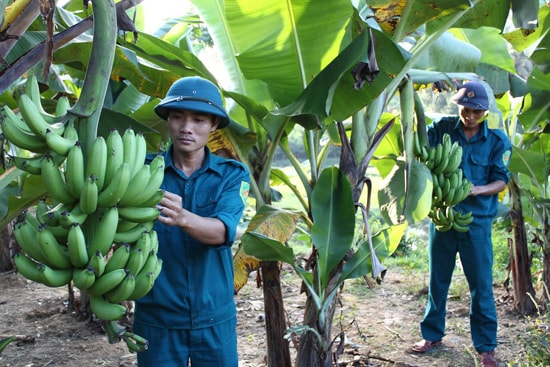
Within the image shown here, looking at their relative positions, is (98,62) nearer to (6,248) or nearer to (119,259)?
(119,259)

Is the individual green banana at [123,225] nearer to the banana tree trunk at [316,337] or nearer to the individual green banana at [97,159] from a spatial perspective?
the individual green banana at [97,159]

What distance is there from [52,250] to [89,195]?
17 centimetres

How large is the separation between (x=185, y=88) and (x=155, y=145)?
1.03 metres

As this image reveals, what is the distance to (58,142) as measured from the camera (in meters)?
1.29

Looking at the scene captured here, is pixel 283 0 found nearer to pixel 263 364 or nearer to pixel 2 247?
pixel 263 364

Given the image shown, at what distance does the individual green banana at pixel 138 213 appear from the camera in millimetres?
1479

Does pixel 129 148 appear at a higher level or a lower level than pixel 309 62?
lower

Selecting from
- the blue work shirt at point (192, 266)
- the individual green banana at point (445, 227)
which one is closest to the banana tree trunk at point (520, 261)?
the individual green banana at point (445, 227)

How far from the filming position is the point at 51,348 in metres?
3.88

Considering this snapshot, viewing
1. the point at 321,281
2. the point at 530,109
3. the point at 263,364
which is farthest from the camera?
the point at 530,109

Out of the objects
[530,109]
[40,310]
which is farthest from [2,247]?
[530,109]

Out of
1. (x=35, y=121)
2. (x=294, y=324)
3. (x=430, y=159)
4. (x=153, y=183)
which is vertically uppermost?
(x=430, y=159)

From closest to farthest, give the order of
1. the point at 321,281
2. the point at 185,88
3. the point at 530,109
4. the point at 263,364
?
the point at 185,88
the point at 321,281
the point at 263,364
the point at 530,109

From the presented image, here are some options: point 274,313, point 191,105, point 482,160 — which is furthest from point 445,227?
point 191,105
